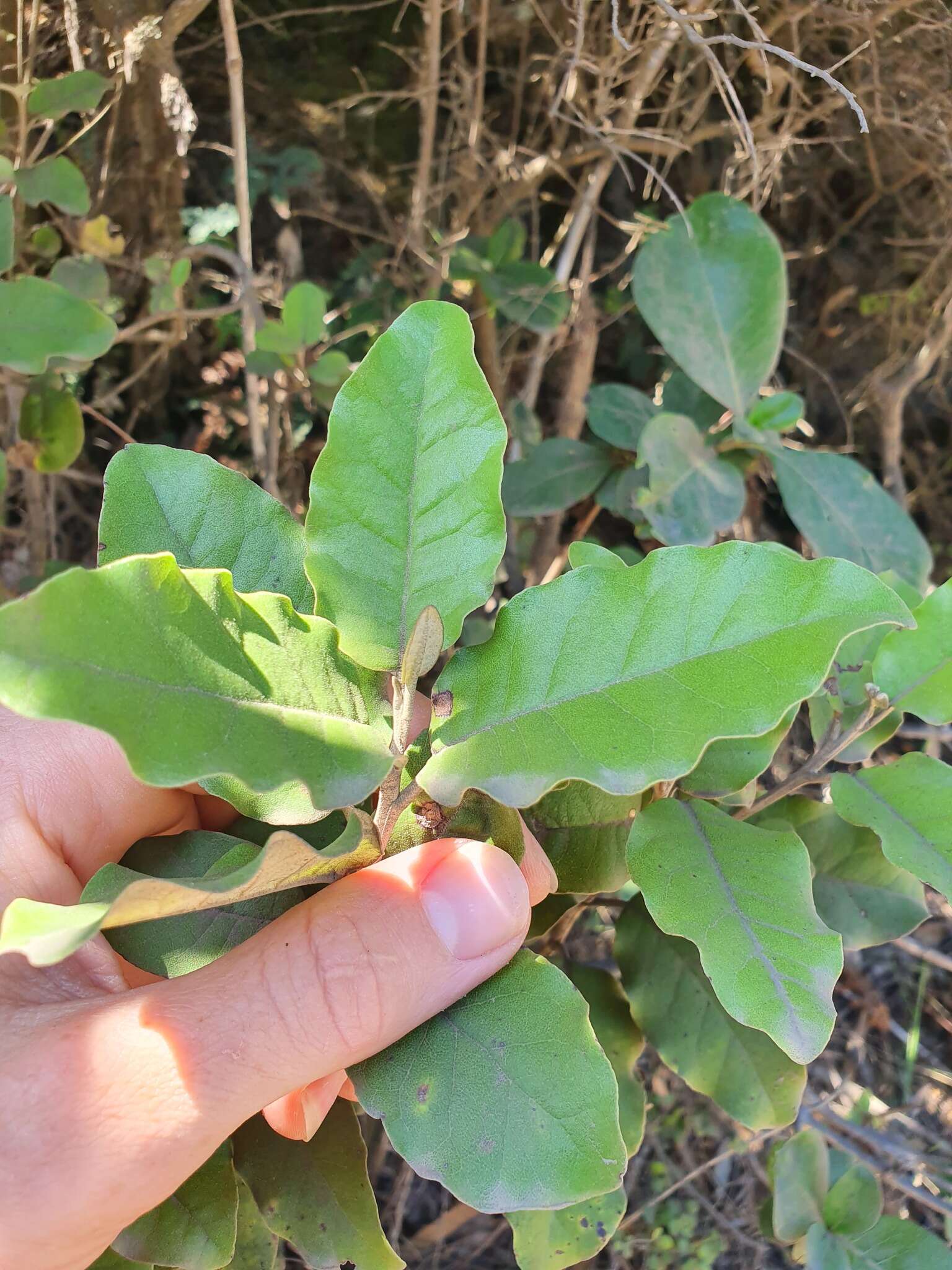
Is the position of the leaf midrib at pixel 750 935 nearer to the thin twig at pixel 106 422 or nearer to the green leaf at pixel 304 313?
the thin twig at pixel 106 422

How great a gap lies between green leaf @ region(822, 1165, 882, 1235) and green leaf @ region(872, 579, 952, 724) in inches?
31.3

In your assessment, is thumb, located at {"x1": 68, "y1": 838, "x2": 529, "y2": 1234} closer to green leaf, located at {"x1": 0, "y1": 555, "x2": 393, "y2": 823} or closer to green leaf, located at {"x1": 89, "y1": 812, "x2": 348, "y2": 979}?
green leaf, located at {"x1": 89, "y1": 812, "x2": 348, "y2": 979}

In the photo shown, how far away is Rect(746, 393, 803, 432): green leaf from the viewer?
1535 mm

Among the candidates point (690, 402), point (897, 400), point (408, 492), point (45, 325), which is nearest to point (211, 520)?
point (408, 492)

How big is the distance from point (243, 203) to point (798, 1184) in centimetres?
176

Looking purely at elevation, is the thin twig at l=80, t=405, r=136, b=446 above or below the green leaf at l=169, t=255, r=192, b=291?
below

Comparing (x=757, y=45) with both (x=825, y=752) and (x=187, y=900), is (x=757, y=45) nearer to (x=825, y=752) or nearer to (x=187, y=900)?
(x=825, y=752)

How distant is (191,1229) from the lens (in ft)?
3.29

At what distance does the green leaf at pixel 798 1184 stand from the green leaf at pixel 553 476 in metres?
1.05

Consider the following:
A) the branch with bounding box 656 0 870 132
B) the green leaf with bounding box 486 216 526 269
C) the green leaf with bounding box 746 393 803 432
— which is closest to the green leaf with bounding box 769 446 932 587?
the green leaf with bounding box 746 393 803 432

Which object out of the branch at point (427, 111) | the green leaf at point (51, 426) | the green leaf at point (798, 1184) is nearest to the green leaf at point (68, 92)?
the green leaf at point (51, 426)

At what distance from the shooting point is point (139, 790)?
1.08 metres

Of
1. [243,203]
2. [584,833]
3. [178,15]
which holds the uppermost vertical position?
[178,15]

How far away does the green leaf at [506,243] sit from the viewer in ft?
5.85
